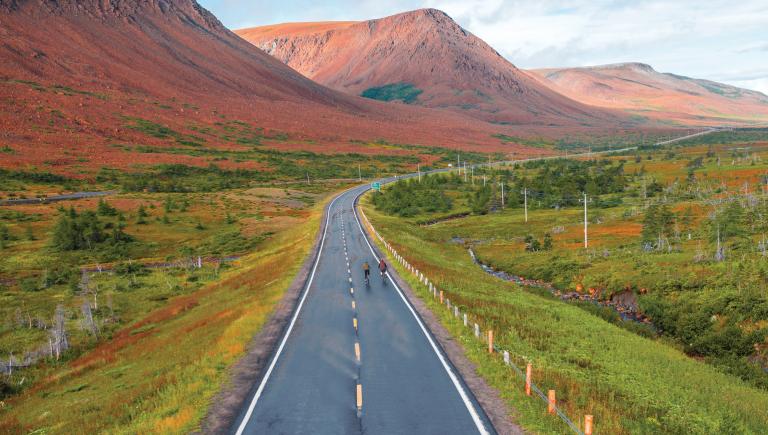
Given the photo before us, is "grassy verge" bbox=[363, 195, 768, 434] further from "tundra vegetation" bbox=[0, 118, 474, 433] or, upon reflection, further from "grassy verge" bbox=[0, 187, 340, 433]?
"tundra vegetation" bbox=[0, 118, 474, 433]

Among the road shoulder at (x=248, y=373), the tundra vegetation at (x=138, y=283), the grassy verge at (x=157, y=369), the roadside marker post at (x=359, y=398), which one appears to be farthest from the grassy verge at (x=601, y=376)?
the tundra vegetation at (x=138, y=283)

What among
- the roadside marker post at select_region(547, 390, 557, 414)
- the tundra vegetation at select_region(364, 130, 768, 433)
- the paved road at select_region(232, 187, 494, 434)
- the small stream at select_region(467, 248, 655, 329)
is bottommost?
the small stream at select_region(467, 248, 655, 329)

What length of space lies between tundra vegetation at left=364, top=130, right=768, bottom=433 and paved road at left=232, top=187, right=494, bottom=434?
158 cm

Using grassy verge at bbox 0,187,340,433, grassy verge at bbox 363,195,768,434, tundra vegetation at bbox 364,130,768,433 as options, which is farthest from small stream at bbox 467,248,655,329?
grassy verge at bbox 0,187,340,433

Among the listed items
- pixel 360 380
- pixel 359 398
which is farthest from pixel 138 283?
pixel 359 398

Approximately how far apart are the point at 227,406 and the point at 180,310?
24.6 m

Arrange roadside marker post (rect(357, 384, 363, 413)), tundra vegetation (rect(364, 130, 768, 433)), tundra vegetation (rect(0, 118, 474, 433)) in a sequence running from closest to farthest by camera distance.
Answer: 1. roadside marker post (rect(357, 384, 363, 413))
2. tundra vegetation (rect(364, 130, 768, 433))
3. tundra vegetation (rect(0, 118, 474, 433))

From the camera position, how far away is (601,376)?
1912cm

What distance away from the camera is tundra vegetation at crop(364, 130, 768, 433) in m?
16.8

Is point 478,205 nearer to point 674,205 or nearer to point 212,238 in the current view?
point 674,205

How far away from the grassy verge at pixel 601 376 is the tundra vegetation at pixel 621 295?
0.22 ft

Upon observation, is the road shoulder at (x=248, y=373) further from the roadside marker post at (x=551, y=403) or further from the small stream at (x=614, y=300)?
the small stream at (x=614, y=300)

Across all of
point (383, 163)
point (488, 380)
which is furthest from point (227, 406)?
point (383, 163)

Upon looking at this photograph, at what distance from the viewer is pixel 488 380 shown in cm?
1691
